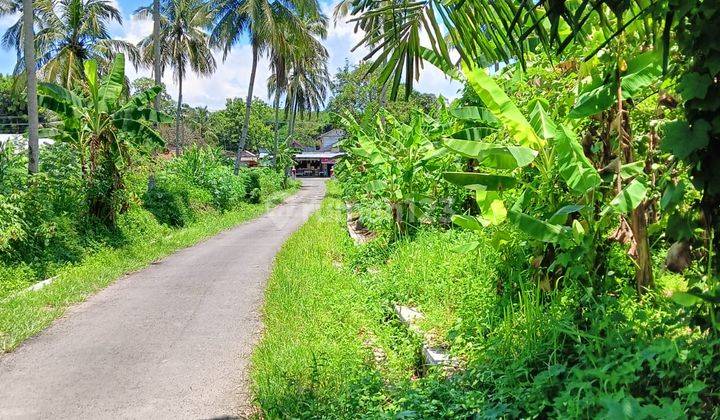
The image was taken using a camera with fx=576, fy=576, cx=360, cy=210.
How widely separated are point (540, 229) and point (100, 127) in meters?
10.1

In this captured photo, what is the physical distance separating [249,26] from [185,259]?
15.5 meters

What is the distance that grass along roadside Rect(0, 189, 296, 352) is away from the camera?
20.3ft

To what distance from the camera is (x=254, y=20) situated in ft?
72.5

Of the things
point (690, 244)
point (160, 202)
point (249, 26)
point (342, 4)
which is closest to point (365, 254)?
point (690, 244)

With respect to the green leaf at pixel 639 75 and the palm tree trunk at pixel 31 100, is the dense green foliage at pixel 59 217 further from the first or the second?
the green leaf at pixel 639 75

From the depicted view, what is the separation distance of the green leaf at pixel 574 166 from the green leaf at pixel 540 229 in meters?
0.32

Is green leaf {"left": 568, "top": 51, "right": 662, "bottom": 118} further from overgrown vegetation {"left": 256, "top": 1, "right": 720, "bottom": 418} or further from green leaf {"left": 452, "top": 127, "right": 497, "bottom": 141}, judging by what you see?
green leaf {"left": 452, "top": 127, "right": 497, "bottom": 141}

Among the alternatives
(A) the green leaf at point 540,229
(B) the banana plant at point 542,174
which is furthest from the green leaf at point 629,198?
(A) the green leaf at point 540,229

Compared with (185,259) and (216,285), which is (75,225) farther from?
(216,285)

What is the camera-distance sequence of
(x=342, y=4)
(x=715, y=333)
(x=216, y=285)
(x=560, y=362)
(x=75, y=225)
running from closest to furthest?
1. (x=715, y=333)
2. (x=560, y=362)
3. (x=216, y=285)
4. (x=75, y=225)
5. (x=342, y=4)

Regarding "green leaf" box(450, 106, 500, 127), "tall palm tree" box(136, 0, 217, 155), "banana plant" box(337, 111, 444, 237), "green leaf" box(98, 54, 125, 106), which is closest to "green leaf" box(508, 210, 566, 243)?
"green leaf" box(450, 106, 500, 127)

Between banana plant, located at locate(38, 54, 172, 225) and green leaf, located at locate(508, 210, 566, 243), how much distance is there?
378 inches

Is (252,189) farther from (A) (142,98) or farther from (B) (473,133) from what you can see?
(B) (473,133)

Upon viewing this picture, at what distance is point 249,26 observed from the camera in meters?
23.8
